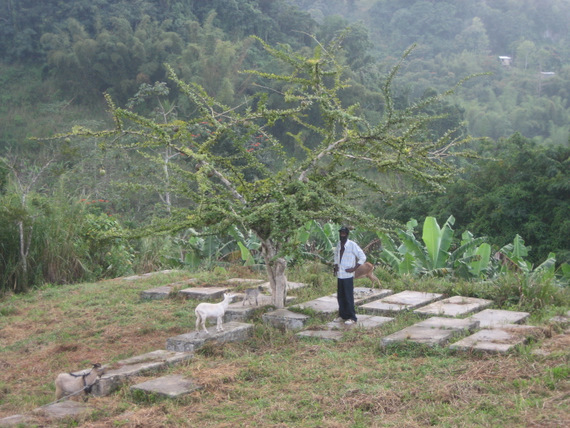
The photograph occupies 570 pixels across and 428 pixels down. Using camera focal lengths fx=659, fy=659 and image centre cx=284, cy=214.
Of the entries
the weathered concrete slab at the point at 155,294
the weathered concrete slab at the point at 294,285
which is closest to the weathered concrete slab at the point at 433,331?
the weathered concrete slab at the point at 294,285

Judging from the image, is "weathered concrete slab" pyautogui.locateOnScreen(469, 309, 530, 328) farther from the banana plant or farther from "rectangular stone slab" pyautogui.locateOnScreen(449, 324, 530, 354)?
the banana plant

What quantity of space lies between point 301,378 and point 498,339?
2060 millimetres

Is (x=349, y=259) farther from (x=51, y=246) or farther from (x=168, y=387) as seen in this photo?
(x=51, y=246)

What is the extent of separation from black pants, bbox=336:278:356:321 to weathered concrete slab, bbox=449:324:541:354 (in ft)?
5.10

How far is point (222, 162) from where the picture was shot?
8.55m

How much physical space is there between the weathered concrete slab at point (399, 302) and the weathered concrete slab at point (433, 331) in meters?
0.91

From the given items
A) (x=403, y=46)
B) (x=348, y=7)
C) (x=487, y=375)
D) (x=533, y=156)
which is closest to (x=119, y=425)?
(x=487, y=375)

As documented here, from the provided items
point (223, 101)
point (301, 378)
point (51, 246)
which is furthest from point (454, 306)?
point (223, 101)

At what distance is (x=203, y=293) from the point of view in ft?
31.3

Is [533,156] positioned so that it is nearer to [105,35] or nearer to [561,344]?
[561,344]

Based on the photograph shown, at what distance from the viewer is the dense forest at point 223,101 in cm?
1225

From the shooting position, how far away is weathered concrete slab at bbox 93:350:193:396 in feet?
18.3

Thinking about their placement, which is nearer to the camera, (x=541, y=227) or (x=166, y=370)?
(x=166, y=370)

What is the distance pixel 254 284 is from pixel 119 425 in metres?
5.48
